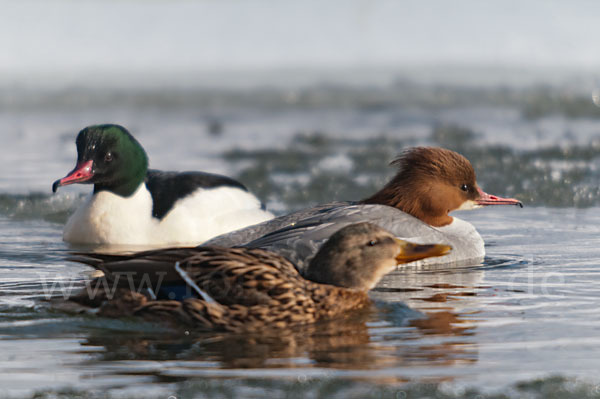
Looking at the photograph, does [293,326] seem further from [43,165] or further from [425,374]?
[43,165]

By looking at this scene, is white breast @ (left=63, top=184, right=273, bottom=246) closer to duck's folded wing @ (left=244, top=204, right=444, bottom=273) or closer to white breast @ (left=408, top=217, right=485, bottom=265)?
duck's folded wing @ (left=244, top=204, right=444, bottom=273)

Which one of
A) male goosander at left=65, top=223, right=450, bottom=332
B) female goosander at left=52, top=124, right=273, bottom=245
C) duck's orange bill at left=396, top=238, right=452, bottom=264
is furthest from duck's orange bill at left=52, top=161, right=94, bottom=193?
duck's orange bill at left=396, top=238, right=452, bottom=264

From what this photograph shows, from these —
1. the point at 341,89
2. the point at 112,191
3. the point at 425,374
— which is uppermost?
the point at 341,89

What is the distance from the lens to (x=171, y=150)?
13.2 meters

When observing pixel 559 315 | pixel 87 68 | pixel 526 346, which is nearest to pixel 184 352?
pixel 526 346

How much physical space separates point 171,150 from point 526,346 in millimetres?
8873

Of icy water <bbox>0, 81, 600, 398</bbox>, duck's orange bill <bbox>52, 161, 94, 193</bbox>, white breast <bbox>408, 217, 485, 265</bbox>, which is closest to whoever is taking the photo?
icy water <bbox>0, 81, 600, 398</bbox>

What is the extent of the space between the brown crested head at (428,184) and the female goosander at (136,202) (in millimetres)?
1628

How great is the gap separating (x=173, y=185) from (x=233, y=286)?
146 inches

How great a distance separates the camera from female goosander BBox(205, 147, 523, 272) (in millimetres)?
7035

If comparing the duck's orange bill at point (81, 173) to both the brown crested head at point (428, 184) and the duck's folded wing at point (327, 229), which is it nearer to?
the duck's folded wing at point (327, 229)

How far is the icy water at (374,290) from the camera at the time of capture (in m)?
4.40

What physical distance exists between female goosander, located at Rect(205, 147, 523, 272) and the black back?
48.1 inches

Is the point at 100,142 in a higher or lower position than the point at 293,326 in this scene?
higher
